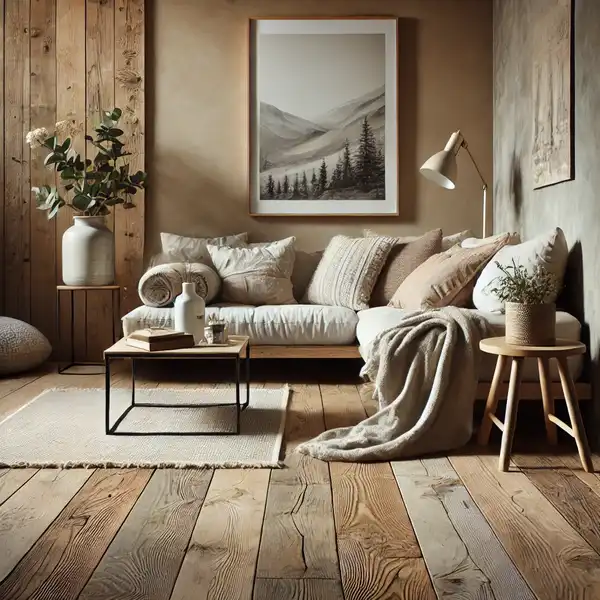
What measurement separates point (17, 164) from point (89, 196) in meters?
0.73

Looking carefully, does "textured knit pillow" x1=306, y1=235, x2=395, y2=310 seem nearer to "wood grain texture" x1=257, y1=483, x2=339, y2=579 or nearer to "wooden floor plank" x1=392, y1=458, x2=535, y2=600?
"wooden floor plank" x1=392, y1=458, x2=535, y2=600

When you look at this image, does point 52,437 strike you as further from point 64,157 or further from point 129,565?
point 64,157

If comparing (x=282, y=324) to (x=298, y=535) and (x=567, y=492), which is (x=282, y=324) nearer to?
(x=567, y=492)

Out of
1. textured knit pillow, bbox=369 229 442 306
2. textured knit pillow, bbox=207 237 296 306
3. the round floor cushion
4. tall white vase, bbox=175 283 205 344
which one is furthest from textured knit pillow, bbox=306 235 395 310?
the round floor cushion

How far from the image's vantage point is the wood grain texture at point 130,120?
529cm

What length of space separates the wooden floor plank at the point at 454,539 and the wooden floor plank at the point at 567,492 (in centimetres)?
26

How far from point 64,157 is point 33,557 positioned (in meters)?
3.37

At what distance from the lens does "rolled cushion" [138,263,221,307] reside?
4.62 m

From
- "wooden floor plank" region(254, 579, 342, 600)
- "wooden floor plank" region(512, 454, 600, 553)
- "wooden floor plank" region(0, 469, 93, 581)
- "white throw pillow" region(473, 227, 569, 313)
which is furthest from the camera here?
"white throw pillow" region(473, 227, 569, 313)

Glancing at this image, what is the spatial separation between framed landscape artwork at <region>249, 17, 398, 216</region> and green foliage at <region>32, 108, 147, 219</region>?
876mm

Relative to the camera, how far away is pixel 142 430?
340 cm

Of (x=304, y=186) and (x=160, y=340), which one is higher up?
(x=304, y=186)

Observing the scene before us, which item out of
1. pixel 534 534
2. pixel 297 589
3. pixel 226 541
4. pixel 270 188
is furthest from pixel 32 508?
pixel 270 188

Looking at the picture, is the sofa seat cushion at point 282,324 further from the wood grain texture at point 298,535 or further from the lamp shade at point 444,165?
the wood grain texture at point 298,535
